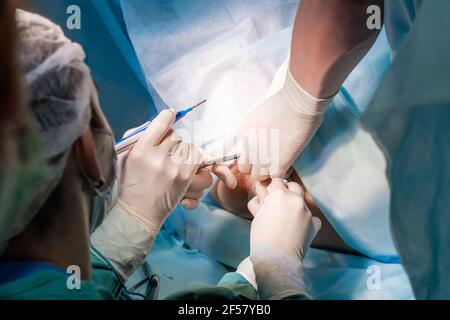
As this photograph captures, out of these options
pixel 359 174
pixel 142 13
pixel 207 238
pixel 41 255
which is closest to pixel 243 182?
pixel 207 238

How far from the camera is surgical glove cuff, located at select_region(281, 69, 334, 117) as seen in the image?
121 cm

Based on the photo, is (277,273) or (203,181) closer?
(277,273)

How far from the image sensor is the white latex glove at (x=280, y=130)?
4.02ft

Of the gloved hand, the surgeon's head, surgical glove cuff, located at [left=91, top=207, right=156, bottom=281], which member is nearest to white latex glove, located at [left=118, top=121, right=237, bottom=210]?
the gloved hand

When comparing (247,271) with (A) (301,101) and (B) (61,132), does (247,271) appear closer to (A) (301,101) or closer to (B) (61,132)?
(A) (301,101)

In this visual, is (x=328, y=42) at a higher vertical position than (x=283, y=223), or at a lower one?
higher

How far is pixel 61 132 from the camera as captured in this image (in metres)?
0.79

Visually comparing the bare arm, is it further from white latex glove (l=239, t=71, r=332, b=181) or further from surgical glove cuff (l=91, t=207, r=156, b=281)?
surgical glove cuff (l=91, t=207, r=156, b=281)

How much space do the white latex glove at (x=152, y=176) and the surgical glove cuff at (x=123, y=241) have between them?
0.02 meters

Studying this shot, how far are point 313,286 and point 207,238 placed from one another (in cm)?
30

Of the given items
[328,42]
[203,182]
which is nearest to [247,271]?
[203,182]

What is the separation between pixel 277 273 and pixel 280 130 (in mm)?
362

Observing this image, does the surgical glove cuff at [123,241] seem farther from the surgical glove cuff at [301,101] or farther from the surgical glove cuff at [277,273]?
the surgical glove cuff at [301,101]
